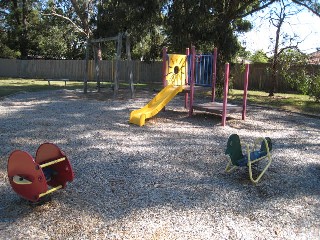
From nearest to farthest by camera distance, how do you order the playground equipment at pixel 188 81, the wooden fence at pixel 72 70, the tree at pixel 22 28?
the playground equipment at pixel 188 81, the wooden fence at pixel 72 70, the tree at pixel 22 28

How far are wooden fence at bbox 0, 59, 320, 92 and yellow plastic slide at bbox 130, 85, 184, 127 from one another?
11845 mm

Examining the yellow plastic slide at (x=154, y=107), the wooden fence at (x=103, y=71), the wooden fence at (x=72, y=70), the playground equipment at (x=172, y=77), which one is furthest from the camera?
the wooden fence at (x=72, y=70)

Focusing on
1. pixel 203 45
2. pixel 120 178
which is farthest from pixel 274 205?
pixel 203 45

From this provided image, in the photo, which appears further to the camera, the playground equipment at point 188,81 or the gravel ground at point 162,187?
the playground equipment at point 188,81

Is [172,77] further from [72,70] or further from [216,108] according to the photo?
[72,70]

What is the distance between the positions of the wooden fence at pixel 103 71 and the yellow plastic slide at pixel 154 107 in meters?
11.8

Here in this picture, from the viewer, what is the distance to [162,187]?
4.34 m

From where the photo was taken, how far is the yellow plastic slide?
826cm

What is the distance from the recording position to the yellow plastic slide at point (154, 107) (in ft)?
27.1

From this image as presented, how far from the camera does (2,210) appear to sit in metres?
3.59

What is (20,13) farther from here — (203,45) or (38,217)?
(38,217)

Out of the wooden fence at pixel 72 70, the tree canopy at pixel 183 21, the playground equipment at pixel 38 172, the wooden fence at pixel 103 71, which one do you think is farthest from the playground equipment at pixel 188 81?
the wooden fence at pixel 72 70

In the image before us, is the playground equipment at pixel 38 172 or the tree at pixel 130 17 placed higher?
the tree at pixel 130 17

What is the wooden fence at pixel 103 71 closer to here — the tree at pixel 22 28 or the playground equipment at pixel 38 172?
the tree at pixel 22 28
